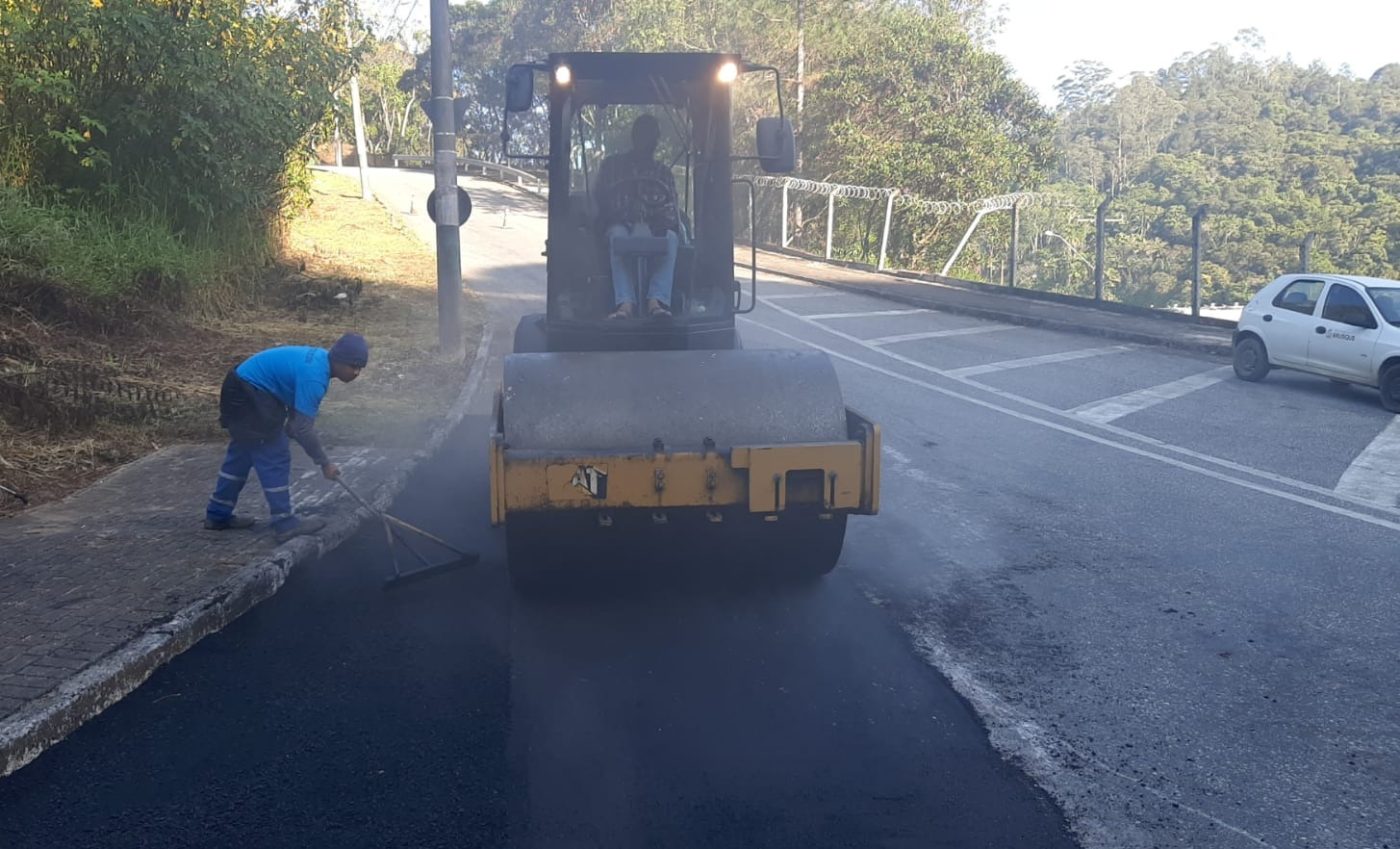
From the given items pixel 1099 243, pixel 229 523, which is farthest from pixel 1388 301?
pixel 229 523

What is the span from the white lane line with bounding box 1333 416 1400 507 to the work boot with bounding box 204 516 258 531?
7742 mm

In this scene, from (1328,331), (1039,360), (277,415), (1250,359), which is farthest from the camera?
(1039,360)

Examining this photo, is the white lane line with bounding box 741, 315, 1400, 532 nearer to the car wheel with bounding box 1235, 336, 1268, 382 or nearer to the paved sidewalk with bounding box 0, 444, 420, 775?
the car wheel with bounding box 1235, 336, 1268, 382

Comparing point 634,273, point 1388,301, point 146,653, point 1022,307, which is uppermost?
point 634,273

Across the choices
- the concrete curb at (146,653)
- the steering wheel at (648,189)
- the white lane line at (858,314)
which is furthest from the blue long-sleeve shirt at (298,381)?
the white lane line at (858,314)

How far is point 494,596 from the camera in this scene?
6270 millimetres

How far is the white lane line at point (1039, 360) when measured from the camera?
14500 millimetres

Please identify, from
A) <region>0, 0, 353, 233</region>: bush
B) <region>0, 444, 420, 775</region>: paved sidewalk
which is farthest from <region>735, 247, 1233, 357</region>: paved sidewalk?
<region>0, 444, 420, 775</region>: paved sidewalk

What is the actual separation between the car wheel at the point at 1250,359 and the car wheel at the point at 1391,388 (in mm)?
1688

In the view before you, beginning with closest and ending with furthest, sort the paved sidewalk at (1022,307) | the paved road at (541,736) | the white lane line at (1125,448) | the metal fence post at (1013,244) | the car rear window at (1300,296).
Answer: the paved road at (541,736), the white lane line at (1125,448), the car rear window at (1300,296), the paved sidewalk at (1022,307), the metal fence post at (1013,244)

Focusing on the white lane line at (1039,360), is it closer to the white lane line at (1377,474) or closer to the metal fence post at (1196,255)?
the metal fence post at (1196,255)

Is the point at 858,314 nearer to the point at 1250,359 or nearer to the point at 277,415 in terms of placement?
the point at 1250,359

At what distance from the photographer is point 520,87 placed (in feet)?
22.5

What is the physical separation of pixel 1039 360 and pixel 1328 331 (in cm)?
354
